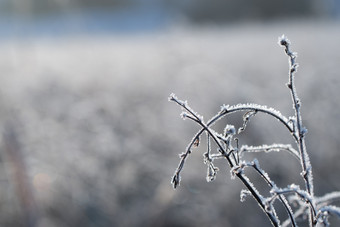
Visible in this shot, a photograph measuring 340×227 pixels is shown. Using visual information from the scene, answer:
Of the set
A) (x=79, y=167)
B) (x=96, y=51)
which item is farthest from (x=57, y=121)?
(x=96, y=51)

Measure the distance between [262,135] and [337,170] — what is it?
70cm

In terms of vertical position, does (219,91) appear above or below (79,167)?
above

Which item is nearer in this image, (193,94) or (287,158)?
(287,158)

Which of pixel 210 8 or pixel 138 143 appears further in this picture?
pixel 210 8

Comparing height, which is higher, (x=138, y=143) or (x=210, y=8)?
(x=210, y=8)

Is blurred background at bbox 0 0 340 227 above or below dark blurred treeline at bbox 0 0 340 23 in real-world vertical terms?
below

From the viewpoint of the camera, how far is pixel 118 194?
134 inches

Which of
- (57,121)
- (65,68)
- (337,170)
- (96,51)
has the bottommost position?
(337,170)

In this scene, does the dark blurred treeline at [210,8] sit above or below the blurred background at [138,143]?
above

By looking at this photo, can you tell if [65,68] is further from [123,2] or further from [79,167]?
[123,2]

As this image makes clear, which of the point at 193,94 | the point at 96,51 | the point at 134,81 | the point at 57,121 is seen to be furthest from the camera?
the point at 96,51

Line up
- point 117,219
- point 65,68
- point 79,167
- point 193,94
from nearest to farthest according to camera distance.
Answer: point 117,219, point 79,167, point 193,94, point 65,68

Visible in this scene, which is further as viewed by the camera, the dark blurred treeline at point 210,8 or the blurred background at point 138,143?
the dark blurred treeline at point 210,8

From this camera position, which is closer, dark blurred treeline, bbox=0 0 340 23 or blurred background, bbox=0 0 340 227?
blurred background, bbox=0 0 340 227
